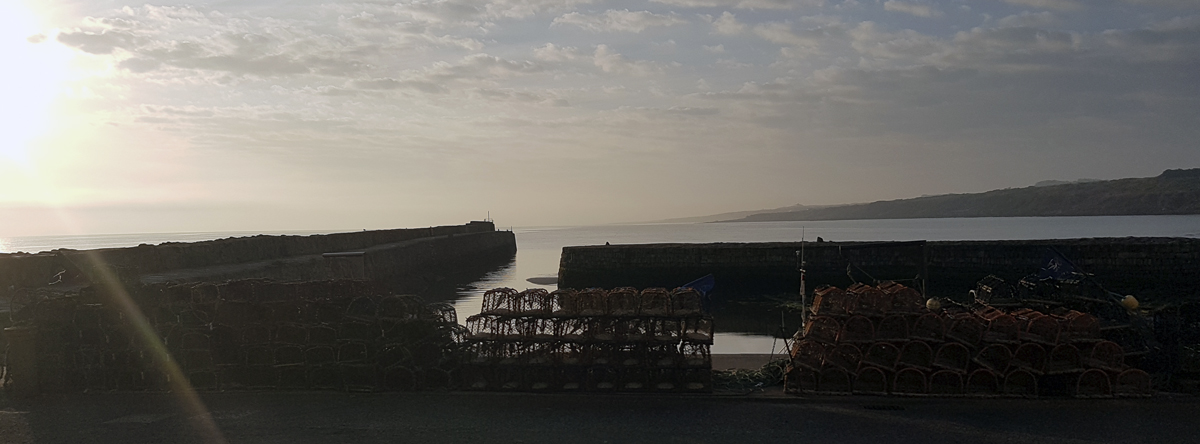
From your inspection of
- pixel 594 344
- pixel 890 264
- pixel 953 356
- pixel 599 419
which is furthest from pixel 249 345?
pixel 890 264

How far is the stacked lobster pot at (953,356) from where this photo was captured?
10602mm

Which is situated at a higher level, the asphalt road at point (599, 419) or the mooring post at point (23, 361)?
the mooring post at point (23, 361)

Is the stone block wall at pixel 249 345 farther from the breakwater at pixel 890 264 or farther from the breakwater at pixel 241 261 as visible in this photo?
the breakwater at pixel 890 264

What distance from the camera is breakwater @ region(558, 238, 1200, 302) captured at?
34.7 meters

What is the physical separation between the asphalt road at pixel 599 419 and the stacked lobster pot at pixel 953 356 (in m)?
0.24

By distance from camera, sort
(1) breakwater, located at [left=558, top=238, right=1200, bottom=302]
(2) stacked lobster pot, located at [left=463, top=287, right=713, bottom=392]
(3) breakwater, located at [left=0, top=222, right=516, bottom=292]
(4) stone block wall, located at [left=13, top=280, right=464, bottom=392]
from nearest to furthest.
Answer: (2) stacked lobster pot, located at [left=463, top=287, right=713, bottom=392], (4) stone block wall, located at [left=13, top=280, right=464, bottom=392], (3) breakwater, located at [left=0, top=222, right=516, bottom=292], (1) breakwater, located at [left=558, top=238, right=1200, bottom=302]

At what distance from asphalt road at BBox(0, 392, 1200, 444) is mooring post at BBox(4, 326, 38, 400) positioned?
0.39 metres

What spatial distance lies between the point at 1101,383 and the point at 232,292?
12537 mm

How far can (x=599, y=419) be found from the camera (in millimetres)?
10016

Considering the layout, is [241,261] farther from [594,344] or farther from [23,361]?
[594,344]

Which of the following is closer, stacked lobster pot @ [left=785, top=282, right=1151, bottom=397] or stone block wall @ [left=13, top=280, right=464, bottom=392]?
stacked lobster pot @ [left=785, top=282, right=1151, bottom=397]

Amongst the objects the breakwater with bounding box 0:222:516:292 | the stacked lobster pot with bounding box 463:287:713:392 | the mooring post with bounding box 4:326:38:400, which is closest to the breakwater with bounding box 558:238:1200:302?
the breakwater with bounding box 0:222:516:292

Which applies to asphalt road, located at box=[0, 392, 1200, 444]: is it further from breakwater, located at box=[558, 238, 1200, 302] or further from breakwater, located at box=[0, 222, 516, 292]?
breakwater, located at box=[558, 238, 1200, 302]

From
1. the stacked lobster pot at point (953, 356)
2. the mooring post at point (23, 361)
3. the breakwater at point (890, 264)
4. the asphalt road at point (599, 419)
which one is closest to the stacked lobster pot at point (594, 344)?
the asphalt road at point (599, 419)
